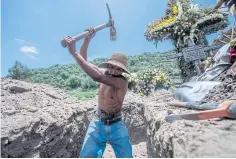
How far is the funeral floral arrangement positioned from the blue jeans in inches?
407

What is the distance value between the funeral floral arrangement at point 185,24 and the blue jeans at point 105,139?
10338 millimetres

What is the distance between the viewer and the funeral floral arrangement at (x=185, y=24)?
38.6 feet

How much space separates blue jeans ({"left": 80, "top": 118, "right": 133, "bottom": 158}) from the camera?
283cm

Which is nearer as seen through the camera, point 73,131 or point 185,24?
point 73,131

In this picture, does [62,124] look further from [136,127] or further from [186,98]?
[136,127]

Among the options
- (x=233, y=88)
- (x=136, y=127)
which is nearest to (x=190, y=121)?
(x=233, y=88)

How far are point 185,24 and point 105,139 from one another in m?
10.7

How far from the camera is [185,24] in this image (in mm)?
11891

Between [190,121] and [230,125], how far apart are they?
353 millimetres

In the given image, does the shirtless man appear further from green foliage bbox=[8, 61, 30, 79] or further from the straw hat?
green foliage bbox=[8, 61, 30, 79]

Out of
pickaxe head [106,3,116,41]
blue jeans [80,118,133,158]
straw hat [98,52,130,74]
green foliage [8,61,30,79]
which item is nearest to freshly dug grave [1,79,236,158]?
blue jeans [80,118,133,158]

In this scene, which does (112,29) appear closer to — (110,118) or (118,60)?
(118,60)

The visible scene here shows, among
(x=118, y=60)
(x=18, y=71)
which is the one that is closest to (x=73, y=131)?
(x=118, y=60)

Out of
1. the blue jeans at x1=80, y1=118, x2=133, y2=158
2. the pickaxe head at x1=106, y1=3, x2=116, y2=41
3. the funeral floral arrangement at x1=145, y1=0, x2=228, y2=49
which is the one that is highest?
the funeral floral arrangement at x1=145, y1=0, x2=228, y2=49
